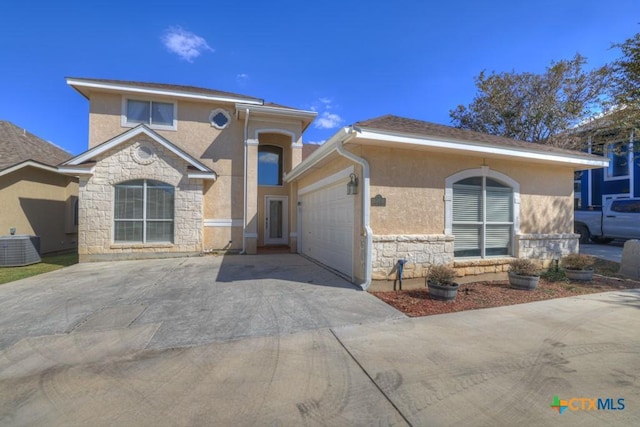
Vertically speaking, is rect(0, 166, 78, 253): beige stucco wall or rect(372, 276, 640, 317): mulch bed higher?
rect(0, 166, 78, 253): beige stucco wall

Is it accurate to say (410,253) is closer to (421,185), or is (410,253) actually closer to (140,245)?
(421,185)

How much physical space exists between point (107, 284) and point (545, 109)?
65.7ft

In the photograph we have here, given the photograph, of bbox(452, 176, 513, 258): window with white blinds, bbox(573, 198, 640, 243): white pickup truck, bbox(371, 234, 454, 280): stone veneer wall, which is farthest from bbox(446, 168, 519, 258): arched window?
bbox(573, 198, 640, 243): white pickup truck

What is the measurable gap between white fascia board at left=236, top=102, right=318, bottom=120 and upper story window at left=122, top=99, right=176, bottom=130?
9.66ft

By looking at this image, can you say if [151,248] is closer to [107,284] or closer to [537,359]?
[107,284]

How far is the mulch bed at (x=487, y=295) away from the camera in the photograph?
198 inches

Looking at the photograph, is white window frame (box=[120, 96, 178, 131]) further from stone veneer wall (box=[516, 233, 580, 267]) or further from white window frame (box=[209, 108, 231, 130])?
stone veneer wall (box=[516, 233, 580, 267])

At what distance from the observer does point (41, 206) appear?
37.1ft

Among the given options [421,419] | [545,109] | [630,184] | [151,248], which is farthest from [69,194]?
[630,184]

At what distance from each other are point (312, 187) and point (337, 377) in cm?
753

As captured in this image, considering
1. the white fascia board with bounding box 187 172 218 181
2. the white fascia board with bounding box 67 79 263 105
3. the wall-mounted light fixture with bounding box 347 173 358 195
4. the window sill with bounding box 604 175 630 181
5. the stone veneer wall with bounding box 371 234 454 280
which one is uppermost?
the white fascia board with bounding box 67 79 263 105

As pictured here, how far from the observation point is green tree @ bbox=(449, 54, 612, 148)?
46.9 feet

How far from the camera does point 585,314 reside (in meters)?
4.71

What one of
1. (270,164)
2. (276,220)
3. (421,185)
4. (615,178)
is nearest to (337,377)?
(421,185)
